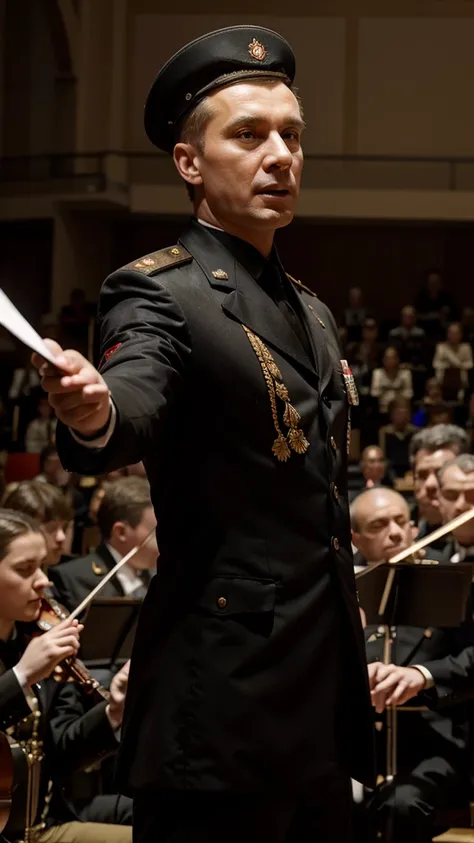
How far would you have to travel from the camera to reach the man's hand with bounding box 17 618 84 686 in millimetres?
3096

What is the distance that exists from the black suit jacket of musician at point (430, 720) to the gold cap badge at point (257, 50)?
2745mm

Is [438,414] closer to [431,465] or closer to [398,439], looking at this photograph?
[398,439]

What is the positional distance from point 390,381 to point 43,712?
1000 cm

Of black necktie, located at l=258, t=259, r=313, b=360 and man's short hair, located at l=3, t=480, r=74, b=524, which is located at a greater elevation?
black necktie, located at l=258, t=259, r=313, b=360

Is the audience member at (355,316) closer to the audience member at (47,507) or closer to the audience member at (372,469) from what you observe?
the audience member at (372,469)

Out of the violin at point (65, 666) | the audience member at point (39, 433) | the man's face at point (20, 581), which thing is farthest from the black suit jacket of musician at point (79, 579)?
the audience member at point (39, 433)

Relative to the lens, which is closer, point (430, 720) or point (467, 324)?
point (430, 720)

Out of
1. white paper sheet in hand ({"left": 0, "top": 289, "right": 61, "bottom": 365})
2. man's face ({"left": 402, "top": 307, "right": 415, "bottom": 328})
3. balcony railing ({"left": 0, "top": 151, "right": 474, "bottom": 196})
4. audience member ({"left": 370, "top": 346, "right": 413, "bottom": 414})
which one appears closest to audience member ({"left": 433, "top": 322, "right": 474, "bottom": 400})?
audience member ({"left": 370, "top": 346, "right": 413, "bottom": 414})

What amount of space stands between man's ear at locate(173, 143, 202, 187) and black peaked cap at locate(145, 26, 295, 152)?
53mm

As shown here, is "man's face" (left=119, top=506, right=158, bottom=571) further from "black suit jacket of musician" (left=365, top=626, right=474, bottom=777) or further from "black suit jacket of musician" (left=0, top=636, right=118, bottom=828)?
"black suit jacket of musician" (left=365, top=626, right=474, bottom=777)

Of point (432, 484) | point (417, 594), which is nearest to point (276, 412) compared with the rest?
point (417, 594)

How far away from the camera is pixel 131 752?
1.60 meters

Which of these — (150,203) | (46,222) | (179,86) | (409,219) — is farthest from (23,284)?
(179,86)

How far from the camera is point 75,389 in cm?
126
